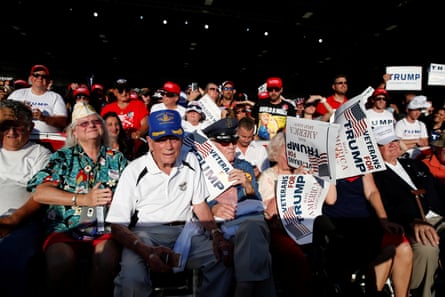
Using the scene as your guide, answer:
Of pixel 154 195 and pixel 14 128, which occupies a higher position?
pixel 14 128

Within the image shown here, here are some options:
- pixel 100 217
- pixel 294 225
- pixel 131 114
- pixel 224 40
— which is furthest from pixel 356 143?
pixel 224 40

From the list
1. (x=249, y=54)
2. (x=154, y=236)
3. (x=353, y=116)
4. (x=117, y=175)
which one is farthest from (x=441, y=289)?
(x=249, y=54)

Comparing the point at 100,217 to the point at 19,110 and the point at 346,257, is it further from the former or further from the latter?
the point at 346,257

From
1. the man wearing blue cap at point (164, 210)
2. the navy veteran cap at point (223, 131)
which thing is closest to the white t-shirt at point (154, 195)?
the man wearing blue cap at point (164, 210)

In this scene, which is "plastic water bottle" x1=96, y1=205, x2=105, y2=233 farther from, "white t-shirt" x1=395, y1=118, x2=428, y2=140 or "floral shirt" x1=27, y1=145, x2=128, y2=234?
"white t-shirt" x1=395, y1=118, x2=428, y2=140

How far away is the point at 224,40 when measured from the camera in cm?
1756

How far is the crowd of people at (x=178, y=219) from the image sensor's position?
7.33ft

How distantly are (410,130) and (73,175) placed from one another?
5.87m

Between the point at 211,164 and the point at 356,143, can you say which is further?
the point at 211,164

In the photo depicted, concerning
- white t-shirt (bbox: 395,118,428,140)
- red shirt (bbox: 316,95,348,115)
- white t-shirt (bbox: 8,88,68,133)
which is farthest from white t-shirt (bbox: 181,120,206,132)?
white t-shirt (bbox: 395,118,428,140)

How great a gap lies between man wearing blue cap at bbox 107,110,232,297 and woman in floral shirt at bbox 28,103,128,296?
153 mm

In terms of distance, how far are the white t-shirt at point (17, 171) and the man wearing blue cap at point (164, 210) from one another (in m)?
0.97

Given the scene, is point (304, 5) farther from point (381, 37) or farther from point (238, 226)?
point (238, 226)

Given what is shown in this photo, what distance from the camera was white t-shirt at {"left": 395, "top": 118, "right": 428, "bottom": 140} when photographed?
19.6ft
